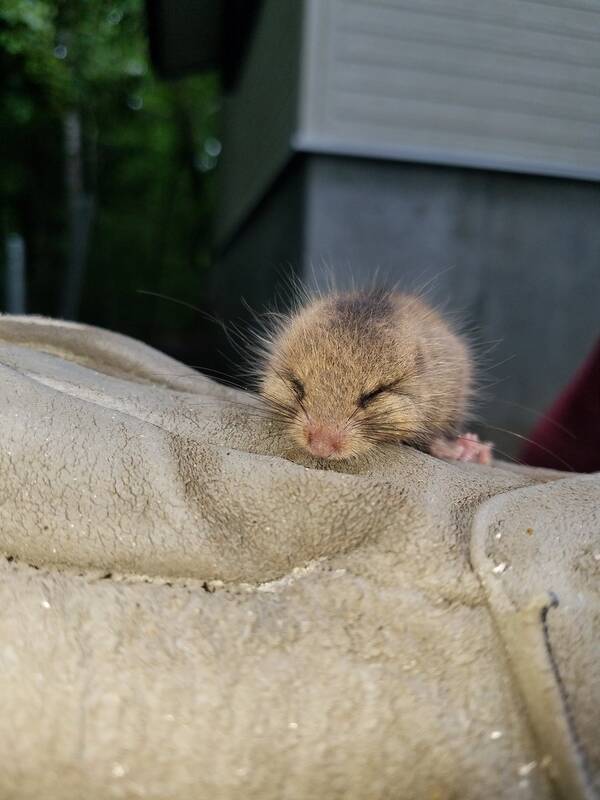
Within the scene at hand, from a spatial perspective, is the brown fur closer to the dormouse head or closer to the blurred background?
the dormouse head

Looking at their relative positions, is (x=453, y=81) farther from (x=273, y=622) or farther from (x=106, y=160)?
(x=106, y=160)

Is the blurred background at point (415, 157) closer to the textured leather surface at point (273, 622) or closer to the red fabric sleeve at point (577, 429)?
the red fabric sleeve at point (577, 429)

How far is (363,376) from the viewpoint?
2305 millimetres


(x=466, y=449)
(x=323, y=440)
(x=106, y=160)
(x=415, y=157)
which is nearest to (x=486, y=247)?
(x=415, y=157)

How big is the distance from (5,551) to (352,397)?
121 centimetres

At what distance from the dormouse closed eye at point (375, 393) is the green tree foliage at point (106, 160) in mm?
4429

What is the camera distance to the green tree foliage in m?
6.90

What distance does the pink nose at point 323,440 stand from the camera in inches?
79.7

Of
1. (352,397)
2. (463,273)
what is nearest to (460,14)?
(463,273)

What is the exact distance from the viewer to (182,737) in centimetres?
125

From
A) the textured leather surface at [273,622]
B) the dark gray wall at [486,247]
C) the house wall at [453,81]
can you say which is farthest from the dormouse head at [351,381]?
the house wall at [453,81]

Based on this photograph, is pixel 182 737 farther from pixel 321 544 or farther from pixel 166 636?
pixel 321 544

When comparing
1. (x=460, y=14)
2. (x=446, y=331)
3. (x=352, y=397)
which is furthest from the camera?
(x=460, y=14)

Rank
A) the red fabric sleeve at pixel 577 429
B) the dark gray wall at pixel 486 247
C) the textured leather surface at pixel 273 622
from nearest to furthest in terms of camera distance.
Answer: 1. the textured leather surface at pixel 273 622
2. the red fabric sleeve at pixel 577 429
3. the dark gray wall at pixel 486 247
